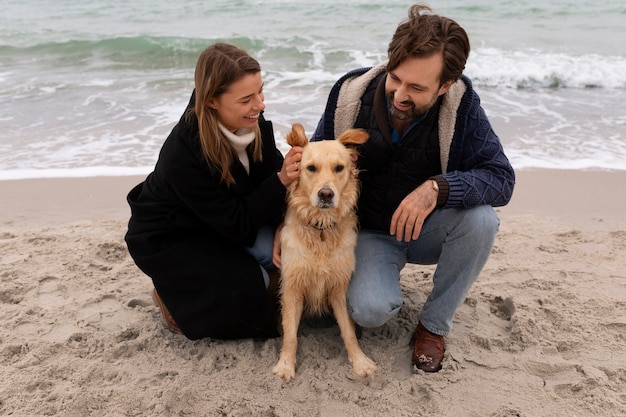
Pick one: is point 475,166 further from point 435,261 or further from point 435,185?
point 435,261

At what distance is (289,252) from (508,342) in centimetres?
135

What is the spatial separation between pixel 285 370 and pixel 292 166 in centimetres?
107

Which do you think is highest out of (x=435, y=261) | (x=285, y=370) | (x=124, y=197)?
(x=435, y=261)

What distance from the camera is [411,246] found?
9.92 ft

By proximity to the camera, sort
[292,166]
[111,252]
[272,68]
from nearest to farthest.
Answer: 1. [292,166]
2. [111,252]
3. [272,68]

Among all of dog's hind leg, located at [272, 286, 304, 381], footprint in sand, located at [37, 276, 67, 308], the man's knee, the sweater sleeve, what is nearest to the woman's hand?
dog's hind leg, located at [272, 286, 304, 381]

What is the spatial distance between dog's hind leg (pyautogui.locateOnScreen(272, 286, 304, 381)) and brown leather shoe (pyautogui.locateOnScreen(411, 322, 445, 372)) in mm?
656

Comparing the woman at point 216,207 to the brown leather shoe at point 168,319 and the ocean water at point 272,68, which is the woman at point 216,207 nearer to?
the brown leather shoe at point 168,319

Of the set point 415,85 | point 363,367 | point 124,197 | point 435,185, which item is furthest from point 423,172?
point 124,197

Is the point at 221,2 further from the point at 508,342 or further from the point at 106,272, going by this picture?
the point at 508,342

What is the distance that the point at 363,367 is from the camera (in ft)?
9.16

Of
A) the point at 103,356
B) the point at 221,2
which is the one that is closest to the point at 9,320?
the point at 103,356

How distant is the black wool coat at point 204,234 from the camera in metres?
2.67

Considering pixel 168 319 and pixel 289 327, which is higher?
pixel 289 327
